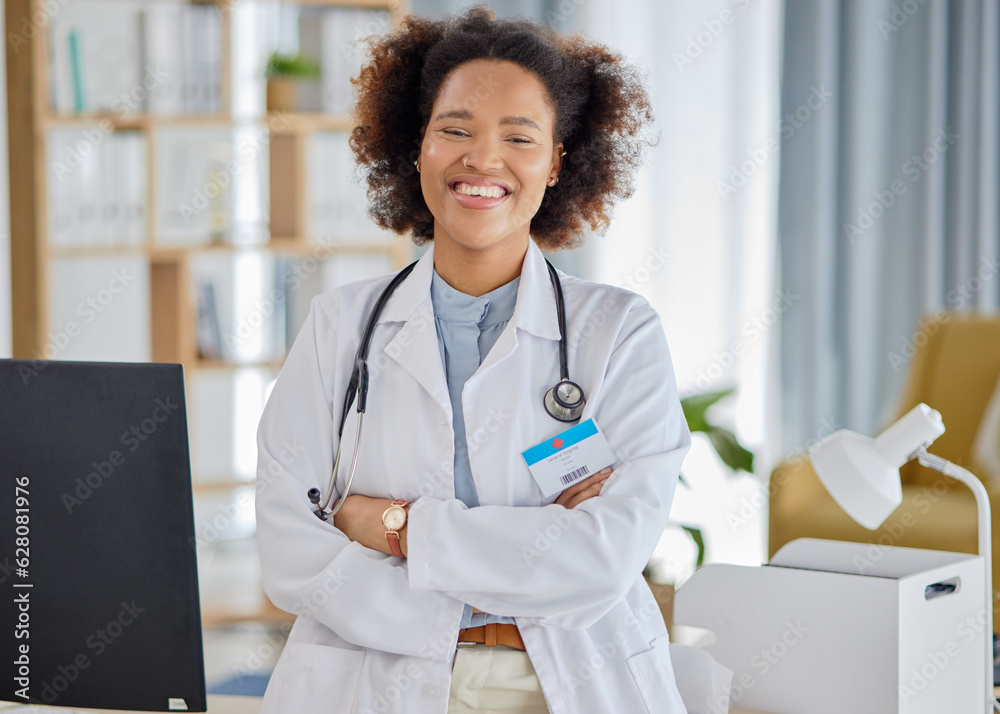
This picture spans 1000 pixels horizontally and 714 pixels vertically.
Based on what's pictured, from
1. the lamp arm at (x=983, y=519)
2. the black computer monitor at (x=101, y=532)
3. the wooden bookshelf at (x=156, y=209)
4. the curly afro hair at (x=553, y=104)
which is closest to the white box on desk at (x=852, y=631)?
the lamp arm at (x=983, y=519)

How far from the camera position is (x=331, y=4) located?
11.7ft

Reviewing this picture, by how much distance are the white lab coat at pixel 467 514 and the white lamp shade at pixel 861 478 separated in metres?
0.22

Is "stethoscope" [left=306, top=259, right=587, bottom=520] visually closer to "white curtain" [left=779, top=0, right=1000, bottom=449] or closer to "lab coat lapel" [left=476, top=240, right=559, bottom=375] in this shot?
"lab coat lapel" [left=476, top=240, right=559, bottom=375]

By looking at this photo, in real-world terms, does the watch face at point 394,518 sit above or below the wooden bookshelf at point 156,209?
below

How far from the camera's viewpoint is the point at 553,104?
57.9 inches

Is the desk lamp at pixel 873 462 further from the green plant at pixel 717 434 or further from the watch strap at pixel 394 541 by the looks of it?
the green plant at pixel 717 434

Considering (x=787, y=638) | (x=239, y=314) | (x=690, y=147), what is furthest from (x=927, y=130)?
(x=787, y=638)

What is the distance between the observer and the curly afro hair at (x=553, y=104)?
4.84 feet

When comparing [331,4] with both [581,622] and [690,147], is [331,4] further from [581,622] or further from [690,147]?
[581,622]

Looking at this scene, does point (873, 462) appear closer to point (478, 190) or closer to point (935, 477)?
point (478, 190)

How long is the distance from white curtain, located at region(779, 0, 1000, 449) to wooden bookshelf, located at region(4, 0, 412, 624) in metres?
1.79

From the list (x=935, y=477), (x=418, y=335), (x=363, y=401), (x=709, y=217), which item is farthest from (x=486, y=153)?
(x=709, y=217)

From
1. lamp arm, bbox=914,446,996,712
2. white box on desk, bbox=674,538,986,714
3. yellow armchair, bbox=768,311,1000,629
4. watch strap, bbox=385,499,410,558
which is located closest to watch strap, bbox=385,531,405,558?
watch strap, bbox=385,499,410,558

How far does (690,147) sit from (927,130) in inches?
38.6
